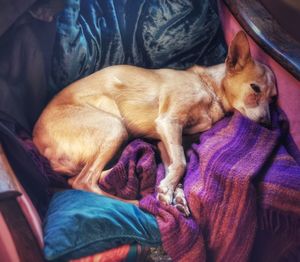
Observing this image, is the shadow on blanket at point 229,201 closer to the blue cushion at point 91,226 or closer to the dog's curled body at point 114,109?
the blue cushion at point 91,226

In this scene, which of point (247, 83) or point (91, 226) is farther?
point (247, 83)

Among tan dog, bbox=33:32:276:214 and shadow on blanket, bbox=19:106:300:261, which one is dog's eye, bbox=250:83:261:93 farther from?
shadow on blanket, bbox=19:106:300:261

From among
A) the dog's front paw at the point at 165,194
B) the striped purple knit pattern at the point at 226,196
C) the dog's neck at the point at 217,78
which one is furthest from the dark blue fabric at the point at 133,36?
the dog's front paw at the point at 165,194

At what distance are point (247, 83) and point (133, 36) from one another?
0.58 meters

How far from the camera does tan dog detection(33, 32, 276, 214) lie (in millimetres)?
1667

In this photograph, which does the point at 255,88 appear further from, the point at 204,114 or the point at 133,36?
the point at 133,36

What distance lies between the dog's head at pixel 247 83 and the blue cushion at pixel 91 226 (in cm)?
78

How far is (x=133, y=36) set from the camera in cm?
201

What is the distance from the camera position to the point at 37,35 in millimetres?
1813

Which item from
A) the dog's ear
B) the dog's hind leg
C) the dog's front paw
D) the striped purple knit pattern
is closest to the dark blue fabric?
the dog's ear

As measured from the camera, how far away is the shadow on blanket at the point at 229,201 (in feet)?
4.43

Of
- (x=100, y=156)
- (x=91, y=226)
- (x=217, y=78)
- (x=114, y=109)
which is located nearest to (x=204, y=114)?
(x=217, y=78)

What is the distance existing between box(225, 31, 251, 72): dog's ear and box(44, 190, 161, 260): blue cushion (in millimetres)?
871

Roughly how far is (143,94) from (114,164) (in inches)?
16.2
